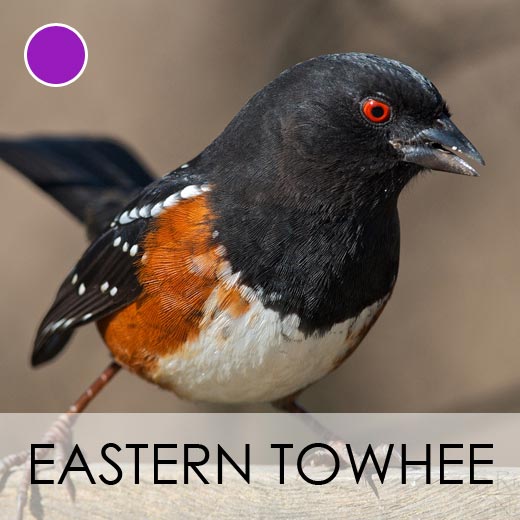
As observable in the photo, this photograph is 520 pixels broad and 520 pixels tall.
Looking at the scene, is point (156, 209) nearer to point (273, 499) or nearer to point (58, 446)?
point (58, 446)

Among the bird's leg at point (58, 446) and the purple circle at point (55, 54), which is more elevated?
the purple circle at point (55, 54)

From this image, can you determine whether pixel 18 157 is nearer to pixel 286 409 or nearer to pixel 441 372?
pixel 286 409

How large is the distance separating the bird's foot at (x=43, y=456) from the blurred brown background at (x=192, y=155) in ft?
3.45

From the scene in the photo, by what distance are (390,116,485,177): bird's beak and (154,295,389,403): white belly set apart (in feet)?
1.29

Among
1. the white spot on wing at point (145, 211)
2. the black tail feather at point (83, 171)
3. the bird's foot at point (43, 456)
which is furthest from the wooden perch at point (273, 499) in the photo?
the black tail feather at point (83, 171)

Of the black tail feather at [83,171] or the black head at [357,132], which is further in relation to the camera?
the black tail feather at [83,171]

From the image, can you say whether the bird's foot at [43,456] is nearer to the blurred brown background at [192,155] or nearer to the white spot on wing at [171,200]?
the white spot on wing at [171,200]

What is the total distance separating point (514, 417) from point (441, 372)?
506 mm

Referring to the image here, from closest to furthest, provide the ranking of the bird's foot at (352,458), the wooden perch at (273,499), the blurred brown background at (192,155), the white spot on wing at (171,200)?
1. the wooden perch at (273,499)
2. the bird's foot at (352,458)
3. the white spot on wing at (171,200)
4. the blurred brown background at (192,155)

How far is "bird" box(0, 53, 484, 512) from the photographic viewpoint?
7.79ft

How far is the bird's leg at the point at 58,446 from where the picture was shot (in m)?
2.21

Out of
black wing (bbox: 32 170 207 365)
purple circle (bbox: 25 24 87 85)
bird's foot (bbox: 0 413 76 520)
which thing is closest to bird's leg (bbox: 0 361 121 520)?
bird's foot (bbox: 0 413 76 520)

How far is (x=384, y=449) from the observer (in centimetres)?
263

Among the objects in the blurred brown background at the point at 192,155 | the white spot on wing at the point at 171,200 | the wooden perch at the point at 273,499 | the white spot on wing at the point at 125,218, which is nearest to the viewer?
the wooden perch at the point at 273,499
